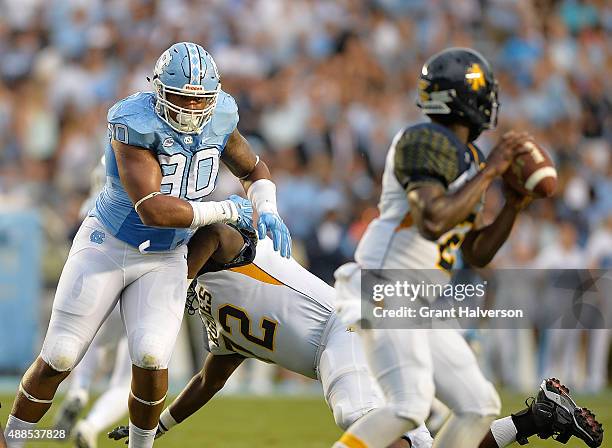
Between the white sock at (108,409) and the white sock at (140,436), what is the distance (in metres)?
0.96

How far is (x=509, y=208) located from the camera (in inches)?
172

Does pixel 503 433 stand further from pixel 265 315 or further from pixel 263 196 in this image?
pixel 263 196

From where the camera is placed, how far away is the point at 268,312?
5.15m

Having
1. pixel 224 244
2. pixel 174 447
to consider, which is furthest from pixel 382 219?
pixel 174 447

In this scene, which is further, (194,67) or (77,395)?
(77,395)

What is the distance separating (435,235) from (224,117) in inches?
59.5

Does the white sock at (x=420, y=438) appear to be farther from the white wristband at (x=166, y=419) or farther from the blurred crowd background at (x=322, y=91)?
the blurred crowd background at (x=322, y=91)

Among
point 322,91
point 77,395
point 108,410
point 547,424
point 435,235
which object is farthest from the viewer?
point 322,91

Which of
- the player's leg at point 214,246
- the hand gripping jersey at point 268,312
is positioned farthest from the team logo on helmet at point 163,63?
the hand gripping jersey at point 268,312

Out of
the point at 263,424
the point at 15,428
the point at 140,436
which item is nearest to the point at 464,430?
the point at 140,436

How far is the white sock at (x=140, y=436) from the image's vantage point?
4.92 meters

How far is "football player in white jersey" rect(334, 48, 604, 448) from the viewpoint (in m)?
3.99

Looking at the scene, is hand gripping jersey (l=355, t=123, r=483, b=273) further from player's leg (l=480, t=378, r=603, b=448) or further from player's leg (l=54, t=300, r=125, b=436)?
player's leg (l=54, t=300, r=125, b=436)

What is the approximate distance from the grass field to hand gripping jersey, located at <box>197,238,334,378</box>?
162 cm
